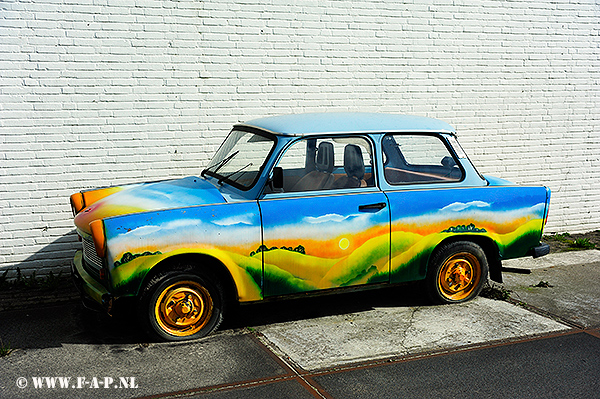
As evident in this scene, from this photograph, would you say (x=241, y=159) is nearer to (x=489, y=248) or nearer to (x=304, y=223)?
(x=304, y=223)

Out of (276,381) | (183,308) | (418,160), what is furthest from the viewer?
(418,160)

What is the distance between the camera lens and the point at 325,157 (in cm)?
524

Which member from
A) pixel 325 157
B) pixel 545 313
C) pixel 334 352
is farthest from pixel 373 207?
pixel 545 313

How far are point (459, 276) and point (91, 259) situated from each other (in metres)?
3.38

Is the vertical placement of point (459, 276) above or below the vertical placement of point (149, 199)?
below

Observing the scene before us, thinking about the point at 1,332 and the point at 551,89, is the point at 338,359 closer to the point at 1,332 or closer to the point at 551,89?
the point at 1,332

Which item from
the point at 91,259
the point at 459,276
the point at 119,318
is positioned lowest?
the point at 119,318

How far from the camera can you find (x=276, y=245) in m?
4.80

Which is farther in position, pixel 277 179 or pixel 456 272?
pixel 456 272

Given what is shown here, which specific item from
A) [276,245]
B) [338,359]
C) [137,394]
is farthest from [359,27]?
[137,394]

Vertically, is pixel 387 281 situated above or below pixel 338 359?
above

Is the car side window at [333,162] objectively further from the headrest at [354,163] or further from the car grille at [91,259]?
the car grille at [91,259]

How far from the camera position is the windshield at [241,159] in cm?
507

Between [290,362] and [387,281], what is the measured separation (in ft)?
4.39
